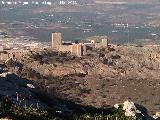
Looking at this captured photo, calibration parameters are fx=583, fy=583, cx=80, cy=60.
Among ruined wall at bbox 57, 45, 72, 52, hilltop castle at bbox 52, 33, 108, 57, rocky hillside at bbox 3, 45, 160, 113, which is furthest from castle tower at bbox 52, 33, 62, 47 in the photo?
rocky hillside at bbox 3, 45, 160, 113

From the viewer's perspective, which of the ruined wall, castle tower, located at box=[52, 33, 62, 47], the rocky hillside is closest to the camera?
the rocky hillside

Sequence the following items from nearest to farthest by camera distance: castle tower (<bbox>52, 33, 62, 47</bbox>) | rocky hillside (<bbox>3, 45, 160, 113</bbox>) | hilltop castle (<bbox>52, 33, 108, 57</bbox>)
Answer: rocky hillside (<bbox>3, 45, 160, 113</bbox>), hilltop castle (<bbox>52, 33, 108, 57</bbox>), castle tower (<bbox>52, 33, 62, 47</bbox>)

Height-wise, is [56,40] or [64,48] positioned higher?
[56,40]

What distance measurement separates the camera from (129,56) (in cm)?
5944

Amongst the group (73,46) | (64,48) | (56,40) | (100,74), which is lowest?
(100,74)

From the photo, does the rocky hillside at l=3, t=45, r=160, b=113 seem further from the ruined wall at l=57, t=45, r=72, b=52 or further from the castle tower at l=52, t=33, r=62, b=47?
the castle tower at l=52, t=33, r=62, b=47

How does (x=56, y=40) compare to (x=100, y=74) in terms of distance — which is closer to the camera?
(x=100, y=74)

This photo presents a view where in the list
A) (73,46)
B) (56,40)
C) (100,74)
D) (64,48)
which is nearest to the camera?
(100,74)

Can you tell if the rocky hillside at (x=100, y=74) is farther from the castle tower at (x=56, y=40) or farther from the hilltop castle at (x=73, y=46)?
the castle tower at (x=56, y=40)

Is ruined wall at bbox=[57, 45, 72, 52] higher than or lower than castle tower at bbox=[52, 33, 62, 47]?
lower

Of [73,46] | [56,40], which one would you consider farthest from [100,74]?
[56,40]

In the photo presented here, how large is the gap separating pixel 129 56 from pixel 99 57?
11.1 feet

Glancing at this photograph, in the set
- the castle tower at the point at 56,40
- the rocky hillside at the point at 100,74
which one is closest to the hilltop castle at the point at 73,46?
the castle tower at the point at 56,40

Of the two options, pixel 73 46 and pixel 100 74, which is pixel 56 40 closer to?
pixel 73 46
